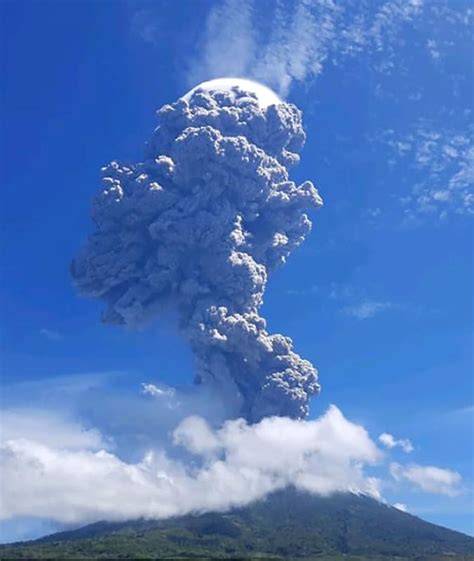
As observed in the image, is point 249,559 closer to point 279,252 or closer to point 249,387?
point 249,387

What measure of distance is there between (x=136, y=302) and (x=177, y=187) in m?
14.9

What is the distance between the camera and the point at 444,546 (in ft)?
319

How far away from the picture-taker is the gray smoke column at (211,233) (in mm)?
92500

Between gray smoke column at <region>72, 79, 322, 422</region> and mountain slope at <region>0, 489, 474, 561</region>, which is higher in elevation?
gray smoke column at <region>72, 79, 322, 422</region>

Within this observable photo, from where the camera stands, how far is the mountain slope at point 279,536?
8612 centimetres

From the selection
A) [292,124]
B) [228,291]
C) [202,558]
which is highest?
[292,124]

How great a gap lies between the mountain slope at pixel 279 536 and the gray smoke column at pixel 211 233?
53.1 feet

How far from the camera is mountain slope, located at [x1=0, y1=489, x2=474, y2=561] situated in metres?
86.1

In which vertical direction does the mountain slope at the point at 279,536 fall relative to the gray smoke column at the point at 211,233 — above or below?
below

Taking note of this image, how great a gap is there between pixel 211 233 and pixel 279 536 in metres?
39.1

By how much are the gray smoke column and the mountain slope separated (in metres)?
16.2

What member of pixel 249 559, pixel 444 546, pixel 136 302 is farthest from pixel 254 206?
pixel 444 546

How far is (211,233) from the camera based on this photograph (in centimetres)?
9288

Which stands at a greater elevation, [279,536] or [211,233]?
[211,233]
